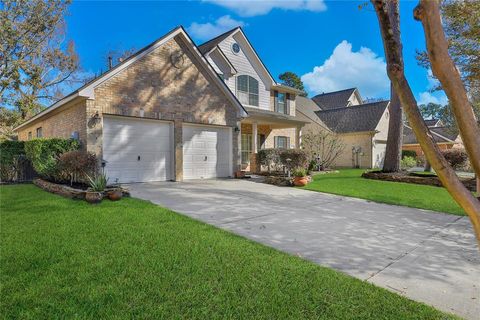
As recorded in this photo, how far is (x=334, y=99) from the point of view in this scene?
34.7 metres

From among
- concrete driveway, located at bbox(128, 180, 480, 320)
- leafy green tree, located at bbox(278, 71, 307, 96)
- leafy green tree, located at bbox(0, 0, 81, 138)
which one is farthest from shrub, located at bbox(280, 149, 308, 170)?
leafy green tree, located at bbox(278, 71, 307, 96)

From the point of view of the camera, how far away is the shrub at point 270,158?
1489 centimetres

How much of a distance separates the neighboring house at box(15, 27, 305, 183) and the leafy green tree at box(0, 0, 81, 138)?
7.84m

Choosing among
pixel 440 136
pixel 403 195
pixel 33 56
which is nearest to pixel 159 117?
pixel 403 195

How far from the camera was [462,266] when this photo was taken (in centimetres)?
378

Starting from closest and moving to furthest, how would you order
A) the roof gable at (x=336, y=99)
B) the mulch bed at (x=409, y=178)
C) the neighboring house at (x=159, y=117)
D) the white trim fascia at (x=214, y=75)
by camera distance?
the neighboring house at (x=159, y=117) < the white trim fascia at (x=214, y=75) < the mulch bed at (x=409, y=178) < the roof gable at (x=336, y=99)

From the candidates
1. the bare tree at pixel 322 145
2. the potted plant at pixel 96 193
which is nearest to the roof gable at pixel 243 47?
the bare tree at pixel 322 145

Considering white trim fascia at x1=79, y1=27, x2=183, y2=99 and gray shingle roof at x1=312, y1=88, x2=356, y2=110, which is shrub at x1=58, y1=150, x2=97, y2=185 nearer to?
white trim fascia at x1=79, y1=27, x2=183, y2=99

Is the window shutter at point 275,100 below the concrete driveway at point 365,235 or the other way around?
the other way around

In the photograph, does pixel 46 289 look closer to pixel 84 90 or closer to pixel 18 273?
pixel 18 273

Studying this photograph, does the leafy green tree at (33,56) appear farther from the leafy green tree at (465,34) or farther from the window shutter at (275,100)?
the leafy green tree at (465,34)

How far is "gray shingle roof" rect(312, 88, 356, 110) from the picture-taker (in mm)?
33619

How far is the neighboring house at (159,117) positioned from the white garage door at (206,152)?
44mm

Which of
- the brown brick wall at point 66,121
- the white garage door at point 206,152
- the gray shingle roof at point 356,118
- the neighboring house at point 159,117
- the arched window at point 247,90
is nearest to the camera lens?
the brown brick wall at point 66,121
